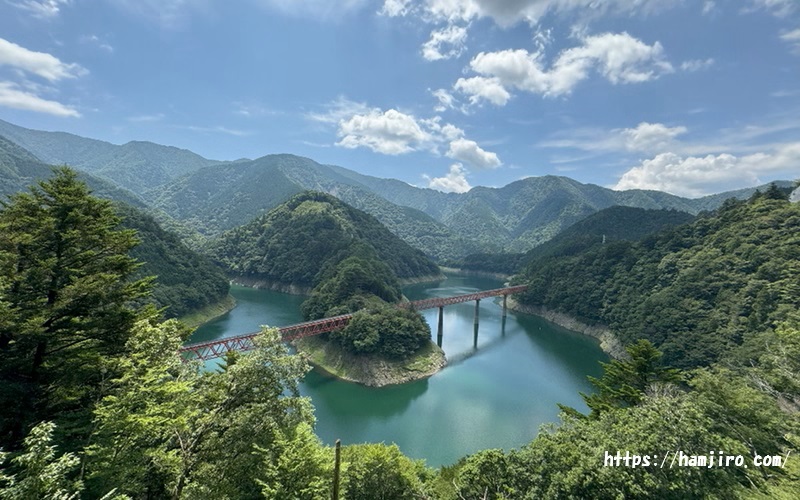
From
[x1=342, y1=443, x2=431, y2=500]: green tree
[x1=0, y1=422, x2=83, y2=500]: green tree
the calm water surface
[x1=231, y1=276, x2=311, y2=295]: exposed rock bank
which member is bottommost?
the calm water surface

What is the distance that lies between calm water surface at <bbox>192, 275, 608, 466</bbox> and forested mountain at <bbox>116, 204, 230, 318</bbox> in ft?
19.7

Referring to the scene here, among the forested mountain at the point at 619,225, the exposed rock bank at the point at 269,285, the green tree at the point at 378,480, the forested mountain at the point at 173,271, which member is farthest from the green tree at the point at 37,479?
the forested mountain at the point at 619,225

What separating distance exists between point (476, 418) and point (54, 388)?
103ft

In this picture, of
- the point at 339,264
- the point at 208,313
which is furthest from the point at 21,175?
the point at 339,264

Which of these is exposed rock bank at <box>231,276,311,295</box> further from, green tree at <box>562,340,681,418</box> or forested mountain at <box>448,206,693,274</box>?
green tree at <box>562,340,681,418</box>

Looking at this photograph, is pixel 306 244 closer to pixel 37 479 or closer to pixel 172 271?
pixel 172 271

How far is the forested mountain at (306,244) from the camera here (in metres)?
93.0

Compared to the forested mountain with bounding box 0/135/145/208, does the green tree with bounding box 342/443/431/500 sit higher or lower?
lower

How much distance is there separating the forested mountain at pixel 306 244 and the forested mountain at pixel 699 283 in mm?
54365

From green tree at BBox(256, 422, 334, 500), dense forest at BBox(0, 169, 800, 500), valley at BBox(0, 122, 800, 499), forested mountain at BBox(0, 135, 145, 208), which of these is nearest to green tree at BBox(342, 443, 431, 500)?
dense forest at BBox(0, 169, 800, 500)

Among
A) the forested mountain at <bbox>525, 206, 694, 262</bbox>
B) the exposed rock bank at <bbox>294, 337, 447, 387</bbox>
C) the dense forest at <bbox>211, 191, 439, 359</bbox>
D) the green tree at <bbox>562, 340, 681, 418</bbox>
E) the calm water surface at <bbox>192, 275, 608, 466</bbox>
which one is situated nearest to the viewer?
the green tree at <bbox>562, 340, 681, 418</bbox>

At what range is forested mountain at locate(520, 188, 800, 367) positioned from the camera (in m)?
39.5

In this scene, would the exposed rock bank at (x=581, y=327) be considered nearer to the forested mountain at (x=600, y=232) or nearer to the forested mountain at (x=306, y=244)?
the forested mountain at (x=600, y=232)

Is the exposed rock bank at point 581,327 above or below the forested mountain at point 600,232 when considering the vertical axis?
below
